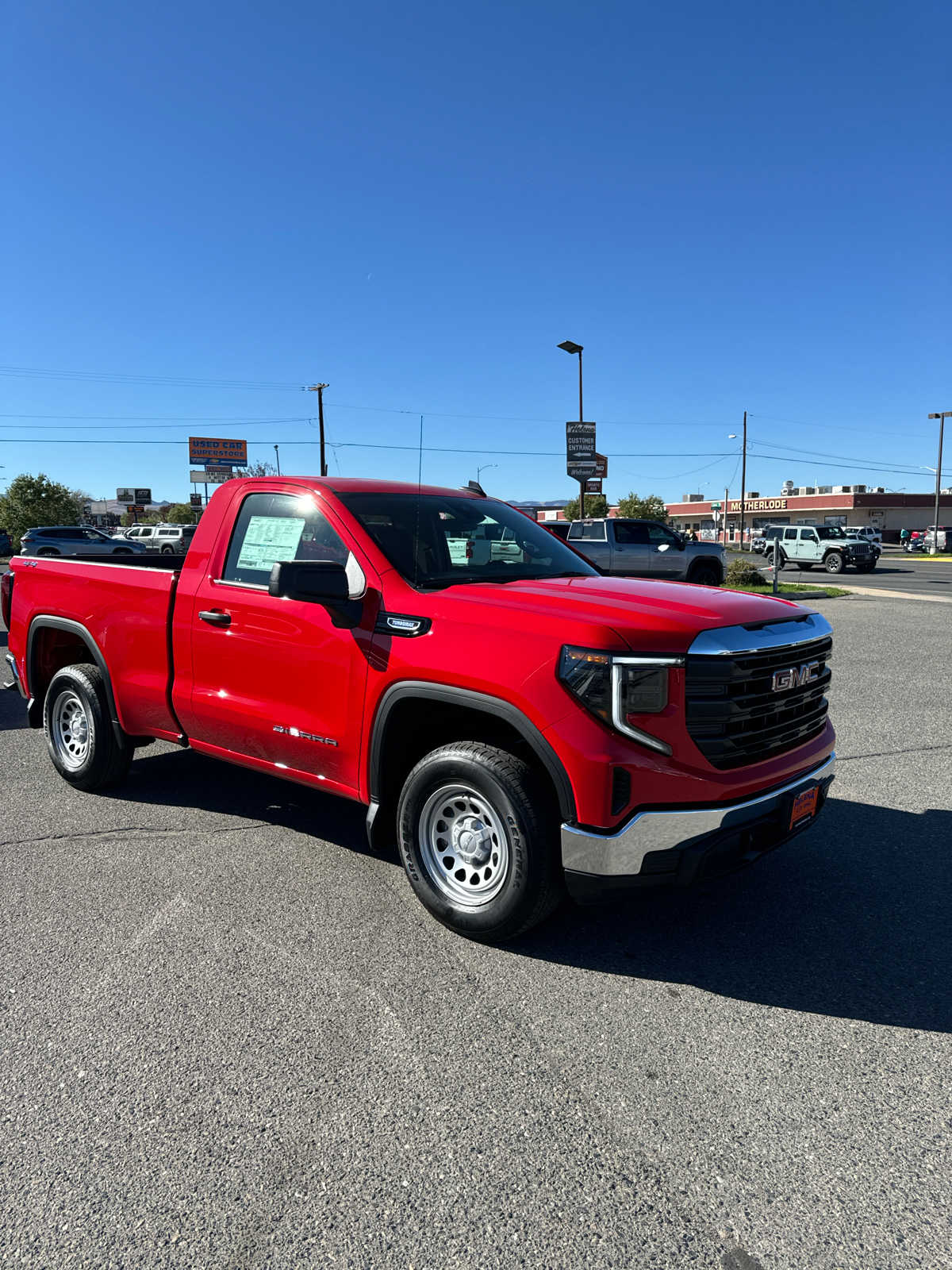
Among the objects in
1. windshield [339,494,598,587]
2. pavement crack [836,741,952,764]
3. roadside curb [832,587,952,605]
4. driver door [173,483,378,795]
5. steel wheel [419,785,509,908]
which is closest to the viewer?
steel wheel [419,785,509,908]

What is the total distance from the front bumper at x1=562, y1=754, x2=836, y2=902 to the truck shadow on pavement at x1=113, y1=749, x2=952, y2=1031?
20 cm

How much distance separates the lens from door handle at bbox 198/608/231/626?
4262mm

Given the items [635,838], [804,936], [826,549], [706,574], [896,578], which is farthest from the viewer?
[826,549]

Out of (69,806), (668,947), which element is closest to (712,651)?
(668,947)

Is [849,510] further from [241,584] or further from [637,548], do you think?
[241,584]

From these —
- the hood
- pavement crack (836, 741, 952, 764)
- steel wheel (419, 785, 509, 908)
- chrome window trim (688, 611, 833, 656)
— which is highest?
the hood

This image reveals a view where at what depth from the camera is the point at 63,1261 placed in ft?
6.46

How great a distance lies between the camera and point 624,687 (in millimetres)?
3018

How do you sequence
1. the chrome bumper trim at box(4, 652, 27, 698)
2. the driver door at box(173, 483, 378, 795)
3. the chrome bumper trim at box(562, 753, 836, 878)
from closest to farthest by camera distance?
the chrome bumper trim at box(562, 753, 836, 878)
the driver door at box(173, 483, 378, 795)
the chrome bumper trim at box(4, 652, 27, 698)

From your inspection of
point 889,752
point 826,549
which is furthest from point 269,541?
point 826,549

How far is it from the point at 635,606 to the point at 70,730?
13.2 feet

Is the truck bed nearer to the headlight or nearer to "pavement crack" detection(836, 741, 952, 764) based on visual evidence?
the headlight

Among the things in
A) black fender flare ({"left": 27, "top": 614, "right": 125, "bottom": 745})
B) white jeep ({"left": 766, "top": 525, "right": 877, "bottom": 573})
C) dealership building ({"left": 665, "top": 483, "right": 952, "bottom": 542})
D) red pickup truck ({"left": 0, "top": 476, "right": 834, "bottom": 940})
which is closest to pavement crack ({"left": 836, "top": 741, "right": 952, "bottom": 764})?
red pickup truck ({"left": 0, "top": 476, "right": 834, "bottom": 940})

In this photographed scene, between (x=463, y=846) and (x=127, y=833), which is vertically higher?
(x=463, y=846)
